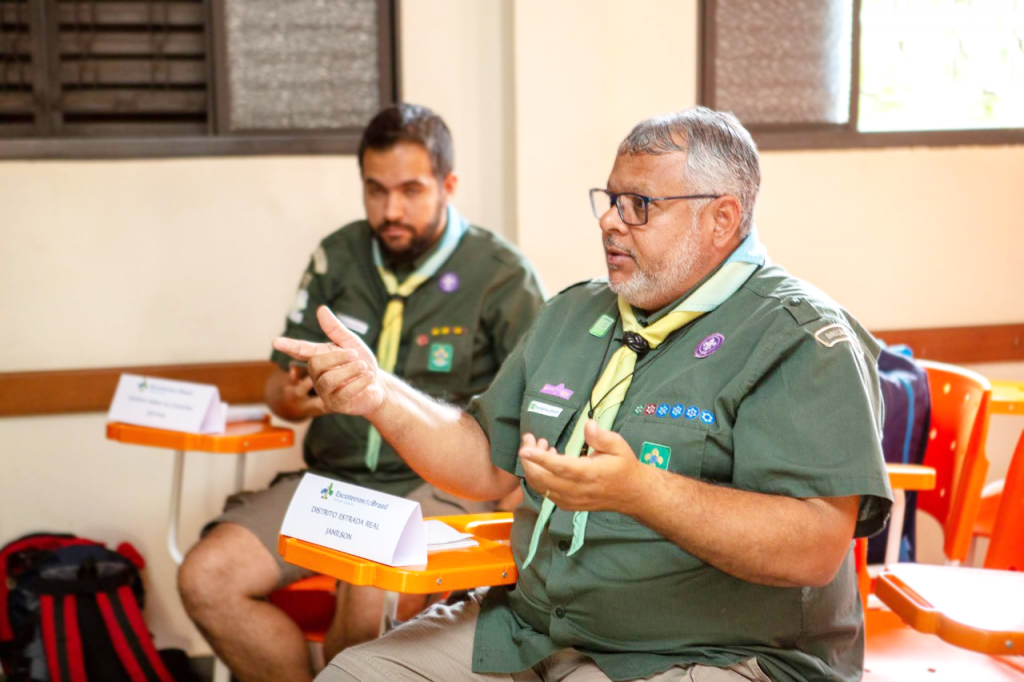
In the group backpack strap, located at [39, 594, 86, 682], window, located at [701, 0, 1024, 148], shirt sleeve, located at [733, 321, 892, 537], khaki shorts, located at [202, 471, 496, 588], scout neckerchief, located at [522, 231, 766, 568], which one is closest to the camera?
shirt sleeve, located at [733, 321, 892, 537]

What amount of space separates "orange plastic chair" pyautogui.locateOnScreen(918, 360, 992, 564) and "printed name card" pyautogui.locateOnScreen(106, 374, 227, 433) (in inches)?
69.6

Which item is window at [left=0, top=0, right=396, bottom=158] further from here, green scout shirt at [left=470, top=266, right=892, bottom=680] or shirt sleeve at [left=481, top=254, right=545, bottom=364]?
green scout shirt at [left=470, top=266, right=892, bottom=680]

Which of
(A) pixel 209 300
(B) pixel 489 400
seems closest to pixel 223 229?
(A) pixel 209 300

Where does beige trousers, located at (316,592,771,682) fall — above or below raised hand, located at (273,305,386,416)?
below

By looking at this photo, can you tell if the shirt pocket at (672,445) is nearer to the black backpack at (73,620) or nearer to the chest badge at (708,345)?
the chest badge at (708,345)

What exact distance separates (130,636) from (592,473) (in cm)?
218

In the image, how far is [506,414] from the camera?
2.02m

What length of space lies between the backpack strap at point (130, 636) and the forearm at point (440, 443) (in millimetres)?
1581

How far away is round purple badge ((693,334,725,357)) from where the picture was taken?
177 centimetres

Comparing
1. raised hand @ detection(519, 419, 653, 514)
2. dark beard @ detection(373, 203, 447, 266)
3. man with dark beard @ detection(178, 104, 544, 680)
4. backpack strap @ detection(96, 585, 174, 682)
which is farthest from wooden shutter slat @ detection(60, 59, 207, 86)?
raised hand @ detection(519, 419, 653, 514)

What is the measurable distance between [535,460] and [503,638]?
526 millimetres

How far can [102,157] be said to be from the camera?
10.7 feet

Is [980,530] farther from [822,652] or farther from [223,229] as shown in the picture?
[223,229]

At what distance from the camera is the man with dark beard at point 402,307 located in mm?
2730
